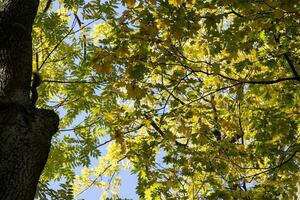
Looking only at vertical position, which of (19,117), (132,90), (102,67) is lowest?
(19,117)

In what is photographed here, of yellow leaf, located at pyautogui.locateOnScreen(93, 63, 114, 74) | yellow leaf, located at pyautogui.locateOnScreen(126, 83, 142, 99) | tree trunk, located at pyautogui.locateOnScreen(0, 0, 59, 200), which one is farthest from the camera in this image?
yellow leaf, located at pyautogui.locateOnScreen(126, 83, 142, 99)

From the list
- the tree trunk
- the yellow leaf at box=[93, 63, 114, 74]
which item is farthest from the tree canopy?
the tree trunk

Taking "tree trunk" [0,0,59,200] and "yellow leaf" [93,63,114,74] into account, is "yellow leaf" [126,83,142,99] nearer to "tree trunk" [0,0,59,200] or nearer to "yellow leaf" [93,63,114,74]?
"yellow leaf" [93,63,114,74]

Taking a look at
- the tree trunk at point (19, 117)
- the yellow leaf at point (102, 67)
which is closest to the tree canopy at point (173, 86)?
the yellow leaf at point (102, 67)

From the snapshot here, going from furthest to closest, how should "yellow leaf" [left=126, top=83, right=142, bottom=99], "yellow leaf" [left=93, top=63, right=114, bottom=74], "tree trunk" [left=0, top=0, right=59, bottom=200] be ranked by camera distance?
"yellow leaf" [left=126, top=83, right=142, bottom=99], "yellow leaf" [left=93, top=63, right=114, bottom=74], "tree trunk" [left=0, top=0, right=59, bottom=200]

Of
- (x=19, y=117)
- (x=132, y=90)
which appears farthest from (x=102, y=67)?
(x=19, y=117)

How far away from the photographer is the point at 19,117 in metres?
2.93

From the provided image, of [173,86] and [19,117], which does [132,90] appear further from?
[19,117]

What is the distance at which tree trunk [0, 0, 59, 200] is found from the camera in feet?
8.55

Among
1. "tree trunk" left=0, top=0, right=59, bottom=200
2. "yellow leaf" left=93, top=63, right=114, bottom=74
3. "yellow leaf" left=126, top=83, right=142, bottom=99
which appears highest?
"yellow leaf" left=93, top=63, right=114, bottom=74

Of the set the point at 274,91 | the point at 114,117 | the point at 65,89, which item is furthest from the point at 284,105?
the point at 65,89

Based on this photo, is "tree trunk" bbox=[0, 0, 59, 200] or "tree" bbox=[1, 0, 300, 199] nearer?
"tree trunk" bbox=[0, 0, 59, 200]

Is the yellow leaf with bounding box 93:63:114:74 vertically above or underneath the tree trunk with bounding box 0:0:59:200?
above

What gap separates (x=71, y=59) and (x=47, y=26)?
4.27 ft
